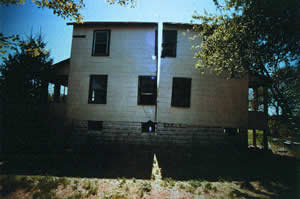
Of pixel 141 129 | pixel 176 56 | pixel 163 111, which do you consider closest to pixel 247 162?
pixel 163 111

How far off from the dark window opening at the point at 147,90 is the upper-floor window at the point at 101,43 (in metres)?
→ 3.55

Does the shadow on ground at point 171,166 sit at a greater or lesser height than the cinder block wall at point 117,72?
lesser

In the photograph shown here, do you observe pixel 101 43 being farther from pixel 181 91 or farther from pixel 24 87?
pixel 181 91

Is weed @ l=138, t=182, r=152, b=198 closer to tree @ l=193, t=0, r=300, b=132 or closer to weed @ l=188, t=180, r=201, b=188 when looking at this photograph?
weed @ l=188, t=180, r=201, b=188

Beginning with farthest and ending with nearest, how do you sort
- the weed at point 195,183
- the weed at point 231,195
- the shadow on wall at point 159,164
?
the shadow on wall at point 159,164
the weed at point 195,183
the weed at point 231,195

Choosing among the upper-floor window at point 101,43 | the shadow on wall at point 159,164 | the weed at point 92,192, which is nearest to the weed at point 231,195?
the shadow on wall at point 159,164

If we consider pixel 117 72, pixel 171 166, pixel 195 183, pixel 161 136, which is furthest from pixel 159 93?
pixel 195 183

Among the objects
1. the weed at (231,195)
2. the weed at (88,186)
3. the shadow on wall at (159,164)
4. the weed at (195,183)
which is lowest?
the shadow on wall at (159,164)

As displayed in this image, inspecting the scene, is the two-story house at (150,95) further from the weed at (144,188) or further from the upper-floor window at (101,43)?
the weed at (144,188)

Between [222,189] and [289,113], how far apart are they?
5697 mm

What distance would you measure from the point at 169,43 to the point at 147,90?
3842mm

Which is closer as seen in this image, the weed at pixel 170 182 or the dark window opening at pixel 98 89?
the weed at pixel 170 182

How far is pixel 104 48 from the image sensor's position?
9188 mm

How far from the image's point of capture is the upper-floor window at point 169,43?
8.79 meters
